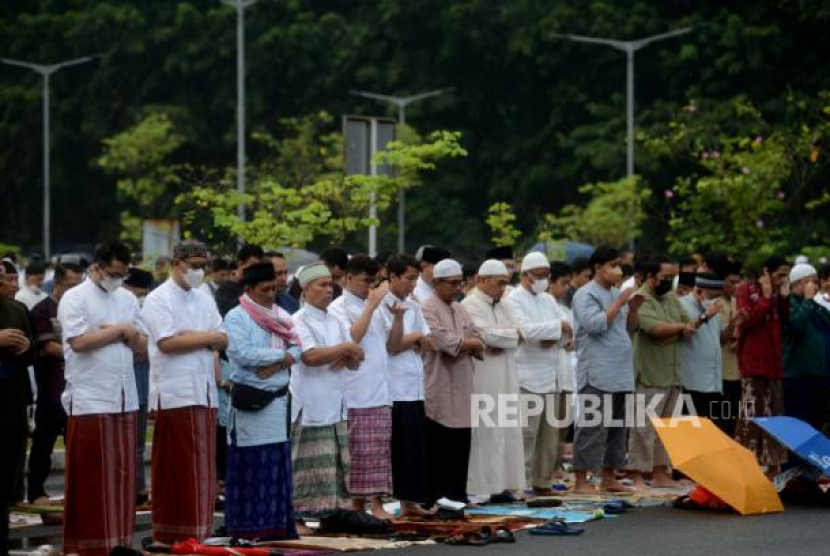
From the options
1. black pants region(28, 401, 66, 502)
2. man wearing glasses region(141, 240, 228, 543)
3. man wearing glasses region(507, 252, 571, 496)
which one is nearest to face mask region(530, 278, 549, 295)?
man wearing glasses region(507, 252, 571, 496)

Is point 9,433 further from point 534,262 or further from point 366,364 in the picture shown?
point 534,262

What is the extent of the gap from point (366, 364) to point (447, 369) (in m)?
1.19

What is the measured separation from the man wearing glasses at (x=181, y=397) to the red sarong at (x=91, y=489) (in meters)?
0.52

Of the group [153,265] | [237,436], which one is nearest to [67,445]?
[237,436]

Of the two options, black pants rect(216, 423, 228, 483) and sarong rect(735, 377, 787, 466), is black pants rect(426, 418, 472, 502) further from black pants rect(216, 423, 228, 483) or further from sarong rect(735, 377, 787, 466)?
sarong rect(735, 377, 787, 466)

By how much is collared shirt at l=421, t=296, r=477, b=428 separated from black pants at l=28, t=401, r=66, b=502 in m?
3.03

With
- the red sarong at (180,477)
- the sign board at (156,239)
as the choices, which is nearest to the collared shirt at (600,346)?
the red sarong at (180,477)

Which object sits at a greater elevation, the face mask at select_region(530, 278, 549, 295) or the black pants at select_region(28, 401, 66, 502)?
the face mask at select_region(530, 278, 549, 295)

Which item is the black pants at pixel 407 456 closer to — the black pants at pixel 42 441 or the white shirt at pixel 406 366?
the white shirt at pixel 406 366

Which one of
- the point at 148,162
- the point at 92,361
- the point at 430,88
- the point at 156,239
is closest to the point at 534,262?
the point at 92,361

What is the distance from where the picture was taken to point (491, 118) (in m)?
54.4

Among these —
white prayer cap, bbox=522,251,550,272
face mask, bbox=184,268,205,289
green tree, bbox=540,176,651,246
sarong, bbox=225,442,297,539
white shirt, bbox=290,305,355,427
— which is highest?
green tree, bbox=540,176,651,246

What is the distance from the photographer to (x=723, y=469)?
1479 centimetres

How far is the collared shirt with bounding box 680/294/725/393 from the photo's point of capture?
1742 cm
